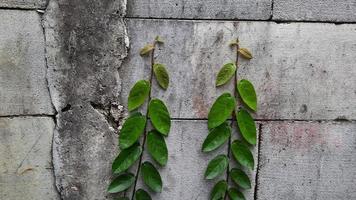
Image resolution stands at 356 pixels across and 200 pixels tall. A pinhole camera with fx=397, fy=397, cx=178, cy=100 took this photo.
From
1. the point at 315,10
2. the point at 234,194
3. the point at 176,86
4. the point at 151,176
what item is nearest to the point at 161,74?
the point at 176,86

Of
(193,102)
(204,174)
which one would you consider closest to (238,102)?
(193,102)

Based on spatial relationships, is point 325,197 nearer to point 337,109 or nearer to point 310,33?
point 337,109

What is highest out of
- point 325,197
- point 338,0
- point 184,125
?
point 338,0

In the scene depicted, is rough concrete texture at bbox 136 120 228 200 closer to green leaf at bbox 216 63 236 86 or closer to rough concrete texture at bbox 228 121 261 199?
rough concrete texture at bbox 228 121 261 199

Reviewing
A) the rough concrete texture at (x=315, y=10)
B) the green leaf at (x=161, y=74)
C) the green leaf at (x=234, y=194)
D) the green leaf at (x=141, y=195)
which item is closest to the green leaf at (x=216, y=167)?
the green leaf at (x=234, y=194)

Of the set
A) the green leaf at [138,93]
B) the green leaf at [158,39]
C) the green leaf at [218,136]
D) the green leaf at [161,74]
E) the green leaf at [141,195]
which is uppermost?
the green leaf at [158,39]

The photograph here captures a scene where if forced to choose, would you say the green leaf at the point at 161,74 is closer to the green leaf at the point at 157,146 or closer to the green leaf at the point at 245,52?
the green leaf at the point at 157,146
